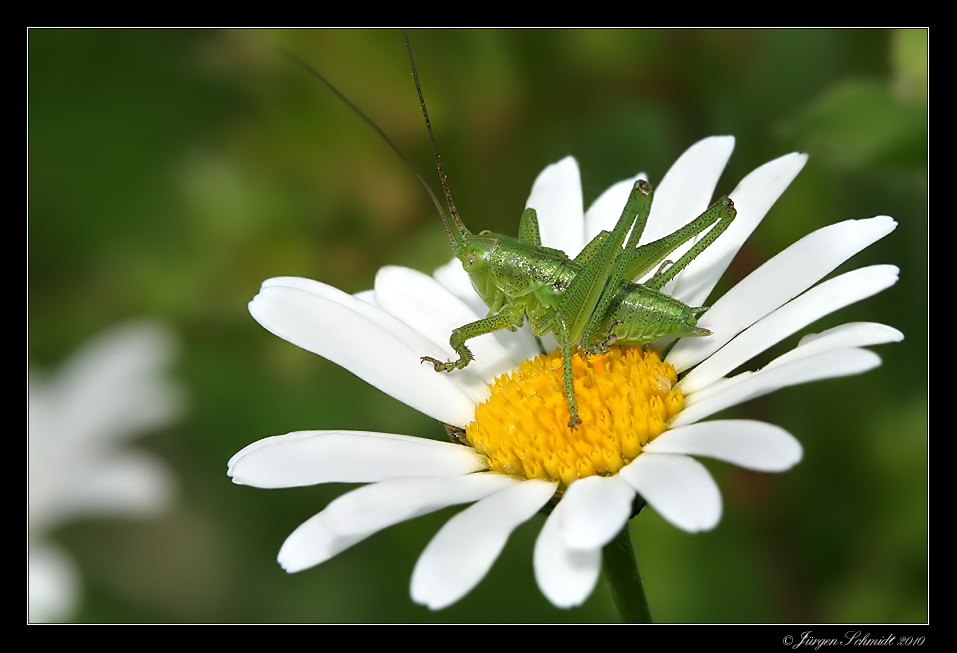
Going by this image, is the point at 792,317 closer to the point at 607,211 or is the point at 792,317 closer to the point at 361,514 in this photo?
the point at 607,211

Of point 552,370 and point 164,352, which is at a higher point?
point 164,352

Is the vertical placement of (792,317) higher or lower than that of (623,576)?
higher

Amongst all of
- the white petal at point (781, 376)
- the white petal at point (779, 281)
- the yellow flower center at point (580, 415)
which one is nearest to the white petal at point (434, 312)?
the yellow flower center at point (580, 415)

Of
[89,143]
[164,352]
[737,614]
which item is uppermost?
[89,143]

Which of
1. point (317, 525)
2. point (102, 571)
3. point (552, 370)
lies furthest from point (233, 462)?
point (102, 571)

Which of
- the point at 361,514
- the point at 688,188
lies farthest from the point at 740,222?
the point at 361,514

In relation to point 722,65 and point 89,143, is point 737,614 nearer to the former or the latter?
point 722,65
